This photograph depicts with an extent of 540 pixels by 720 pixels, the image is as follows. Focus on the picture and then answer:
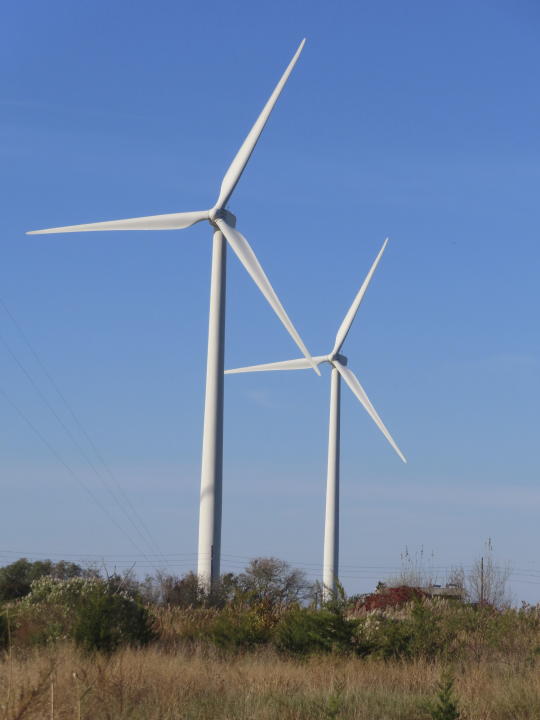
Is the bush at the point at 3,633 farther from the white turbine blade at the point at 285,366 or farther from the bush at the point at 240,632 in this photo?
the white turbine blade at the point at 285,366

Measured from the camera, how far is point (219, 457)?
4141 cm

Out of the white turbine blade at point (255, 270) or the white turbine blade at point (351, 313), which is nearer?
the white turbine blade at point (255, 270)

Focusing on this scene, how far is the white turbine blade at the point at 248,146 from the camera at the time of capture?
4419cm

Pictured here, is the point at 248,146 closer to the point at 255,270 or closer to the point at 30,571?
the point at 255,270

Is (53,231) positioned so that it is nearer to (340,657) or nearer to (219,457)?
(219,457)

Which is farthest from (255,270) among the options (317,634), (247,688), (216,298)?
(247,688)

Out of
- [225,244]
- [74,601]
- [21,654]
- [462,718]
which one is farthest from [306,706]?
[225,244]

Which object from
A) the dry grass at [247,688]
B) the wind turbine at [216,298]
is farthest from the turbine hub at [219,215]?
the dry grass at [247,688]

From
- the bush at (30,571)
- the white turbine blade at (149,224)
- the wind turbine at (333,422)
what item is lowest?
the bush at (30,571)

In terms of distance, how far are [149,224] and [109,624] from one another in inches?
905

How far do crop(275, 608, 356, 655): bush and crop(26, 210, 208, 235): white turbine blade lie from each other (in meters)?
22.1

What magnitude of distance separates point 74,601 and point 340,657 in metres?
8.57

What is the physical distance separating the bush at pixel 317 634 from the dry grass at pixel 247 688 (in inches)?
79.6

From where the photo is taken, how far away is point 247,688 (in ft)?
56.3
